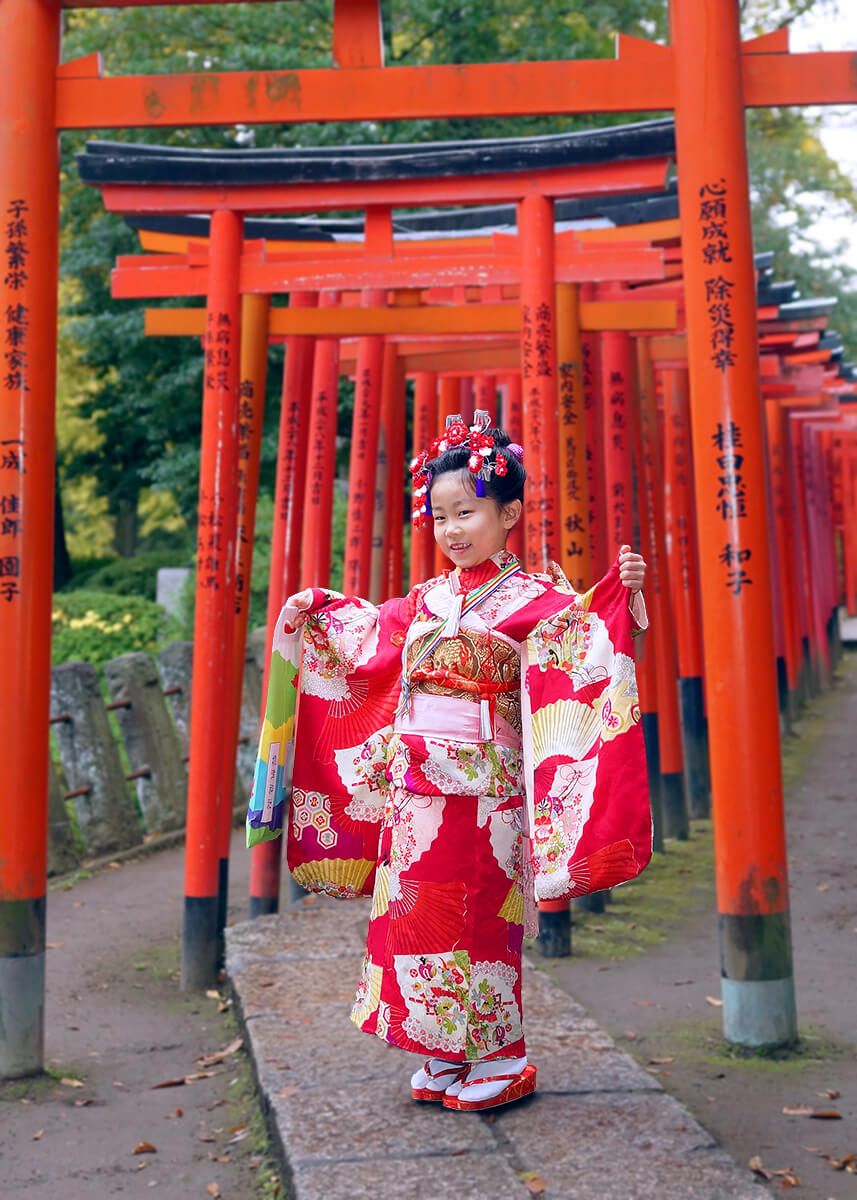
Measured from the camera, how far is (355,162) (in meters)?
5.95

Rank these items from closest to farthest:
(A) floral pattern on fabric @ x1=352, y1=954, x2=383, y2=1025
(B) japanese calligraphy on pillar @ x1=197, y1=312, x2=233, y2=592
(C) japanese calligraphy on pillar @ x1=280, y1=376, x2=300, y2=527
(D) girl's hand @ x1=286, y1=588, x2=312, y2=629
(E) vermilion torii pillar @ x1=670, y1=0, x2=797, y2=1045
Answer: (A) floral pattern on fabric @ x1=352, y1=954, x2=383, y2=1025, (D) girl's hand @ x1=286, y1=588, x2=312, y2=629, (E) vermilion torii pillar @ x1=670, y1=0, x2=797, y2=1045, (B) japanese calligraphy on pillar @ x1=197, y1=312, x2=233, y2=592, (C) japanese calligraphy on pillar @ x1=280, y1=376, x2=300, y2=527

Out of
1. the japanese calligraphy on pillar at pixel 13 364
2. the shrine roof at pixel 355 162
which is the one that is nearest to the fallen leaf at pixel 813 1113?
the japanese calligraphy on pillar at pixel 13 364

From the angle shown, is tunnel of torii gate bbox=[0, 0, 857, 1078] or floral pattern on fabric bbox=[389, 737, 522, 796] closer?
floral pattern on fabric bbox=[389, 737, 522, 796]

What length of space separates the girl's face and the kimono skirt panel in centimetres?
22

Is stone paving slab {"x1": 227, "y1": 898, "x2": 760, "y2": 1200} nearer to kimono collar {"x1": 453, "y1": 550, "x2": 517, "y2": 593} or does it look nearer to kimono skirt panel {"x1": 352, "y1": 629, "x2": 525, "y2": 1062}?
kimono skirt panel {"x1": 352, "y1": 629, "x2": 525, "y2": 1062}

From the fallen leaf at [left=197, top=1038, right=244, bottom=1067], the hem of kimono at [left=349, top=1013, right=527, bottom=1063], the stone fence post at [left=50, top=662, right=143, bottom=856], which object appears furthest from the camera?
the stone fence post at [left=50, top=662, right=143, bottom=856]

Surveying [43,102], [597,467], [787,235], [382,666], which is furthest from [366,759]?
[787,235]

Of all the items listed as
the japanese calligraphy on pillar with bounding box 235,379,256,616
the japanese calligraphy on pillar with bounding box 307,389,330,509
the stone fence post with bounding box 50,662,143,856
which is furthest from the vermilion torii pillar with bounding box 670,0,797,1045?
the stone fence post with bounding box 50,662,143,856

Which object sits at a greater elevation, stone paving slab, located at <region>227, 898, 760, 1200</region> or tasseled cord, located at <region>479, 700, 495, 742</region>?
tasseled cord, located at <region>479, 700, 495, 742</region>

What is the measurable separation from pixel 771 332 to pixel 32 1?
22.2ft

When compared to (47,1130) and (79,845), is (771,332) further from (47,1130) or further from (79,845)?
(47,1130)

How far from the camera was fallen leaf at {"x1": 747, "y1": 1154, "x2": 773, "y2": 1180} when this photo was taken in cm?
357

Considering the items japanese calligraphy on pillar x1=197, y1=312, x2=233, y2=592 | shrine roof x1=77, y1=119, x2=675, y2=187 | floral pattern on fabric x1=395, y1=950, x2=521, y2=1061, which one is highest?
shrine roof x1=77, y1=119, x2=675, y2=187

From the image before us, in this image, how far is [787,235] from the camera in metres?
18.9
